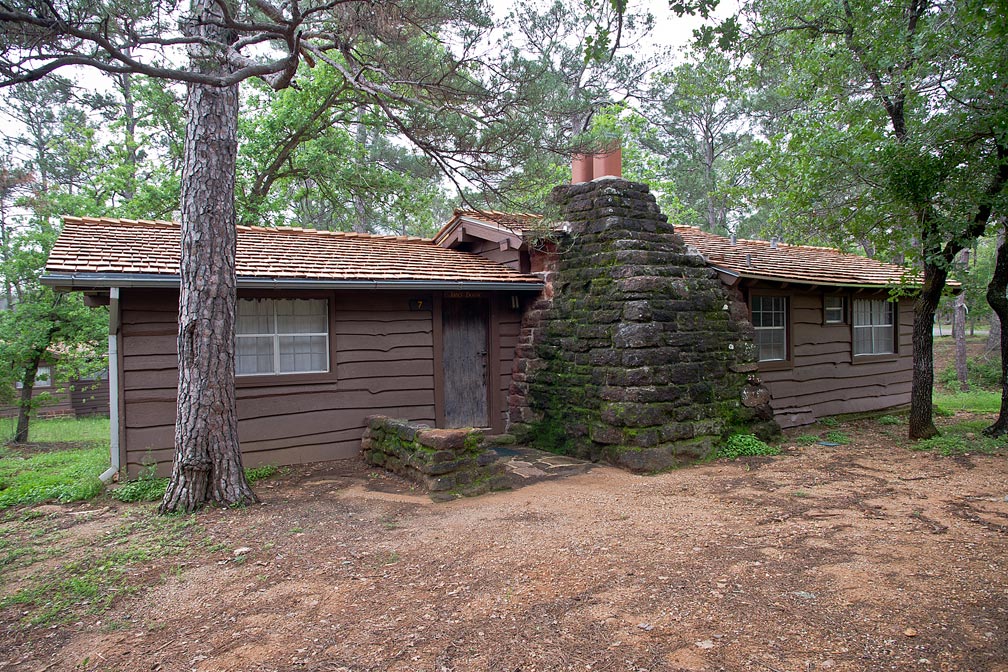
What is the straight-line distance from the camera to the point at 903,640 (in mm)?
3076

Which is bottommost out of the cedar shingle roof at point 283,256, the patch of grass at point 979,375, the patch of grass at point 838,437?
the patch of grass at point 838,437

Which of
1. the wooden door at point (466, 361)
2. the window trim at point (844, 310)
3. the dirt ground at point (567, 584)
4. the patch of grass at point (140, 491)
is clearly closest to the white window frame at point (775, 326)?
the window trim at point (844, 310)

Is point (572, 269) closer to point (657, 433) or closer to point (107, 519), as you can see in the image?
point (657, 433)

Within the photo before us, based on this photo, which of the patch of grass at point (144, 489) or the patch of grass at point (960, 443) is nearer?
the patch of grass at point (144, 489)

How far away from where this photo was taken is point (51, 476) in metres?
7.80

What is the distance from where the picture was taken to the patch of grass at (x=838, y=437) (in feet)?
29.6

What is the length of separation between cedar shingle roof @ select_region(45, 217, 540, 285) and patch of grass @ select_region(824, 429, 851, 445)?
4995 millimetres

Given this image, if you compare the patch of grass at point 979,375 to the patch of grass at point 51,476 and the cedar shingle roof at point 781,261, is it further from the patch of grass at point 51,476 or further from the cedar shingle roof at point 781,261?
the patch of grass at point 51,476

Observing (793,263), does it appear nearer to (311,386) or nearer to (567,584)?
(311,386)

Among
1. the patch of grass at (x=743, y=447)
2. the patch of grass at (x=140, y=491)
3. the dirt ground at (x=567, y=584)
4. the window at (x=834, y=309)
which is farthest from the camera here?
the window at (x=834, y=309)

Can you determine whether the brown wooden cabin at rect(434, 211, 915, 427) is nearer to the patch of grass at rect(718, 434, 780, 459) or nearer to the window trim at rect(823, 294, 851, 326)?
the window trim at rect(823, 294, 851, 326)

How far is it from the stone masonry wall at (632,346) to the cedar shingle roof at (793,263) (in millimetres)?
756

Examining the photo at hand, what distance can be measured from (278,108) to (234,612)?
1301 cm

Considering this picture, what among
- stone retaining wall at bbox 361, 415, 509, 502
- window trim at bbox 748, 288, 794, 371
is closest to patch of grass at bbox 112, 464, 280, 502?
stone retaining wall at bbox 361, 415, 509, 502
